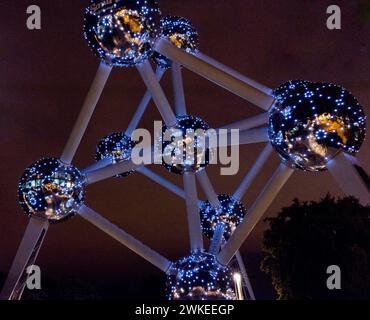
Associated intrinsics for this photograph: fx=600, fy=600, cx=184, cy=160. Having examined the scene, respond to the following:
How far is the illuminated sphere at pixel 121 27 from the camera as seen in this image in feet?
27.6

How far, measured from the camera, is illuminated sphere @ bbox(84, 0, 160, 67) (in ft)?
27.6

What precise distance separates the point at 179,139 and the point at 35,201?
2.56m

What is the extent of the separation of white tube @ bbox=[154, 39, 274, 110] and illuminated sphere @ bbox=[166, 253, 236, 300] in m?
2.47

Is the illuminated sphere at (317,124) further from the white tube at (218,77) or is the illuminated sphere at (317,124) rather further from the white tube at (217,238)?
the white tube at (217,238)

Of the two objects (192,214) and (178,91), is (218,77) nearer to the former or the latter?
(192,214)

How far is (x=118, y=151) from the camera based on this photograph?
40.7 ft

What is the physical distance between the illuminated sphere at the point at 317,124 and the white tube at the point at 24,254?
451cm

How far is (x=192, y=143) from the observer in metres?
9.26

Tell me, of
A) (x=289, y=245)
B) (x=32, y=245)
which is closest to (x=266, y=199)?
(x=32, y=245)

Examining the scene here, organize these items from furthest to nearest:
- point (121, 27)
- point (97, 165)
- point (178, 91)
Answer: point (97, 165)
point (178, 91)
point (121, 27)

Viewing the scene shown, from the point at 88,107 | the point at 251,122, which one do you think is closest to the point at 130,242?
the point at 88,107

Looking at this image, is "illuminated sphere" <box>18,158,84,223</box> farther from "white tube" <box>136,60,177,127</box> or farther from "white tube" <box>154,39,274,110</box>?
"white tube" <box>154,39,274,110</box>

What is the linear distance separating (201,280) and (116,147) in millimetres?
4565
